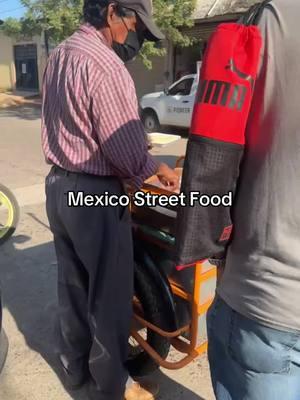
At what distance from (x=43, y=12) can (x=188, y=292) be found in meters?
12.0

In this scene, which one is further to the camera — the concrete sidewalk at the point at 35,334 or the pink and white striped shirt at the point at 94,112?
the concrete sidewalk at the point at 35,334

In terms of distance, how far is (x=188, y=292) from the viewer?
6.79 ft

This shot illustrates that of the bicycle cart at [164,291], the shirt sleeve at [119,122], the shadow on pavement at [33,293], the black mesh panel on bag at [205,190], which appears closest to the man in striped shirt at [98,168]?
the shirt sleeve at [119,122]

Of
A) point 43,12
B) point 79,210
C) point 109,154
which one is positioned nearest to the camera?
point 109,154

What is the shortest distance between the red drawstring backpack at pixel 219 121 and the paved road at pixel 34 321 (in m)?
1.66

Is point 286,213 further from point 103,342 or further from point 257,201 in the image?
point 103,342

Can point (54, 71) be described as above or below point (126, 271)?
above

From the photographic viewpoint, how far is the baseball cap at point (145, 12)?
1814 mm

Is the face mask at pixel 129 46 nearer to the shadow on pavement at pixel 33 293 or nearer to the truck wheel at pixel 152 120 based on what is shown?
the shadow on pavement at pixel 33 293

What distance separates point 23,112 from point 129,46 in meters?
16.1

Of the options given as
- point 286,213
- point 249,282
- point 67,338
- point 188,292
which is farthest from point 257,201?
point 67,338

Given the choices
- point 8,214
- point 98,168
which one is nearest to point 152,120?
point 8,214

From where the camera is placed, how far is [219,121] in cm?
91

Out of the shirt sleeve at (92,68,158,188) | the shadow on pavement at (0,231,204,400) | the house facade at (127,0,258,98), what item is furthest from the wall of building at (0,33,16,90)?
the shirt sleeve at (92,68,158,188)
